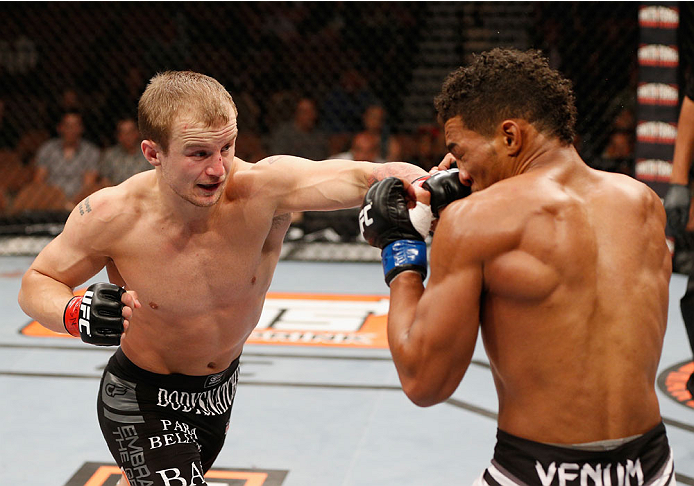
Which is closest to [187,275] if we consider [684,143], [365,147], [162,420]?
[162,420]

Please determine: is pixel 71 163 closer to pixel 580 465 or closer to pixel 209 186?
pixel 209 186

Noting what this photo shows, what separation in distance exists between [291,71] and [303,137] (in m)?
0.88

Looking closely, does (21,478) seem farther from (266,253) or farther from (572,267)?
(572,267)

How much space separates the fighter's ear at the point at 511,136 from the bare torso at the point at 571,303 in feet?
0.17

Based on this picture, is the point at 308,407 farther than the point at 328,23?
No

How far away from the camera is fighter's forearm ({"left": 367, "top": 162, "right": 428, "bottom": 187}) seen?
6.86 ft

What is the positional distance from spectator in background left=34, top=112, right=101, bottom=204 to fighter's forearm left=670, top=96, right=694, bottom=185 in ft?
14.0

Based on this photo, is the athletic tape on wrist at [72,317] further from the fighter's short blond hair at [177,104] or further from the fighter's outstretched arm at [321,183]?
the fighter's outstretched arm at [321,183]

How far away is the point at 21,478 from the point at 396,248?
1877 millimetres

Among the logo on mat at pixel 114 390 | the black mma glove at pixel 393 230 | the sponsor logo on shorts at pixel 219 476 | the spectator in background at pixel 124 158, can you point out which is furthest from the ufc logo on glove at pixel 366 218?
the spectator in background at pixel 124 158

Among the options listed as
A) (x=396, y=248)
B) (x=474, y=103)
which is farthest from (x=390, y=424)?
(x=474, y=103)

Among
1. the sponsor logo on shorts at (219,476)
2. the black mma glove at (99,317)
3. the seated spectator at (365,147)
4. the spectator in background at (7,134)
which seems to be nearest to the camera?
the black mma glove at (99,317)

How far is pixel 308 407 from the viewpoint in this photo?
11.4ft

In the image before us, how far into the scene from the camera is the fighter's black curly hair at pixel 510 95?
1498mm
